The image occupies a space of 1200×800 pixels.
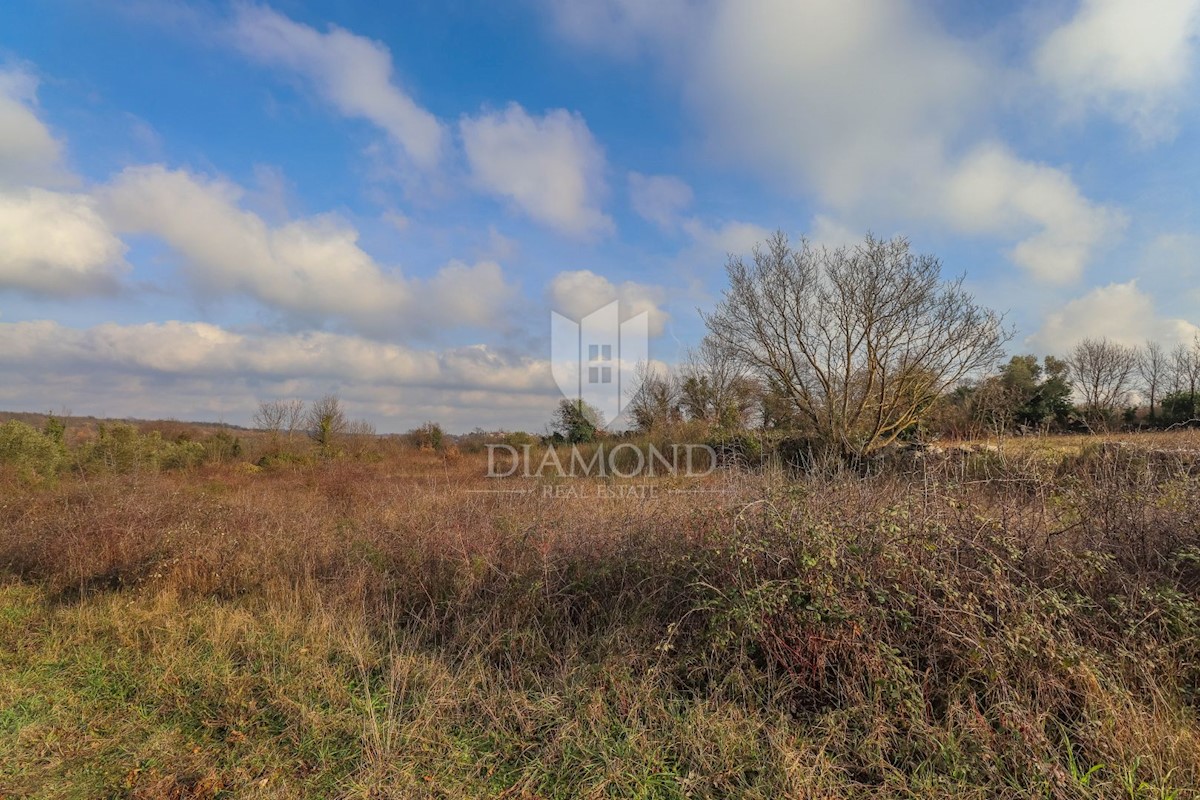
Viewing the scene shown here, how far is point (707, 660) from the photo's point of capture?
10.5 ft

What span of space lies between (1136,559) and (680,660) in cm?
300

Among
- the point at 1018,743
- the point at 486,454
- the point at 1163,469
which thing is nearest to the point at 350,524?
the point at 1018,743

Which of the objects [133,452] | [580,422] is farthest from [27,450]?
[580,422]

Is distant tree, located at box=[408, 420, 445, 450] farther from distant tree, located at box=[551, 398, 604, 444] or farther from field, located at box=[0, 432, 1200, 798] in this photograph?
field, located at box=[0, 432, 1200, 798]

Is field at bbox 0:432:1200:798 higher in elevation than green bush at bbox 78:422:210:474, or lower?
lower

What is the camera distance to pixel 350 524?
7.30m

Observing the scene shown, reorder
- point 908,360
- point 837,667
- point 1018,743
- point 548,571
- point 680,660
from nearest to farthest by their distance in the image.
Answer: point 1018,743 → point 837,667 → point 680,660 → point 548,571 → point 908,360

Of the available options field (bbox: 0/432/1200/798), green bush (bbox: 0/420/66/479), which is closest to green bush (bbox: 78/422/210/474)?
green bush (bbox: 0/420/66/479)

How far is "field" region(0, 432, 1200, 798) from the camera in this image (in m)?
2.52

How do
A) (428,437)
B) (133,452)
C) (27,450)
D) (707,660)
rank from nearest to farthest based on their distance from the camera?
(707,660) → (27,450) → (133,452) → (428,437)

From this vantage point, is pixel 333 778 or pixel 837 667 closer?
pixel 333 778

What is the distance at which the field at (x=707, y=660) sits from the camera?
2.52m

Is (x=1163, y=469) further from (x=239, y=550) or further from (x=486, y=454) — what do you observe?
(x=486, y=454)

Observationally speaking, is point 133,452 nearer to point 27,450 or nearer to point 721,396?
point 27,450
